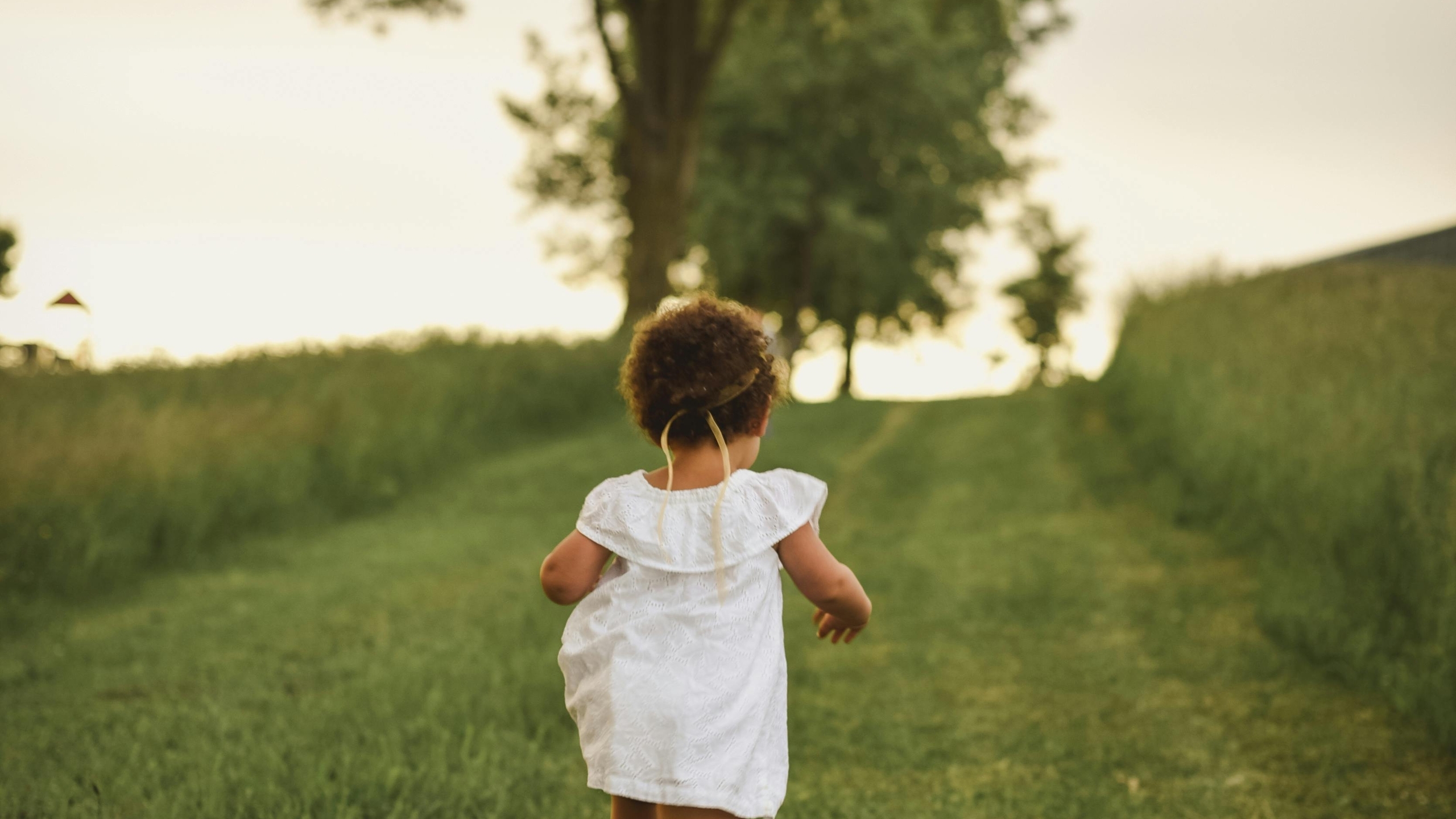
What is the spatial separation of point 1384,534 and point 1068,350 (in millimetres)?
44358

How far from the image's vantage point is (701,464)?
2689 millimetres

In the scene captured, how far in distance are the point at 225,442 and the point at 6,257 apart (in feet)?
18.2

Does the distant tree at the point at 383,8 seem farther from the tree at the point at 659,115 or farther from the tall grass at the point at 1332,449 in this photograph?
the tall grass at the point at 1332,449

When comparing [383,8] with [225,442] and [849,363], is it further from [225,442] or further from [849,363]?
[849,363]

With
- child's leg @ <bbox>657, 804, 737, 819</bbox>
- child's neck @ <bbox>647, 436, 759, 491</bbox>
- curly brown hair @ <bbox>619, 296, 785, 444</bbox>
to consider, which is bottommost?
child's leg @ <bbox>657, 804, 737, 819</bbox>

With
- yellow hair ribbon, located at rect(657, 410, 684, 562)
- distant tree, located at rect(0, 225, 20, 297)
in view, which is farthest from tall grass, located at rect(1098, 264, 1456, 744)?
distant tree, located at rect(0, 225, 20, 297)

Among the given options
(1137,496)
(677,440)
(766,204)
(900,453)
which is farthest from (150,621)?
(766,204)

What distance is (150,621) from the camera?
22.2 ft

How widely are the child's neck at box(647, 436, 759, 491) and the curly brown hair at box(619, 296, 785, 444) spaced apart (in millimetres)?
23

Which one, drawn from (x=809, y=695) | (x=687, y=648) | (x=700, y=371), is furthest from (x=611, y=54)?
(x=687, y=648)

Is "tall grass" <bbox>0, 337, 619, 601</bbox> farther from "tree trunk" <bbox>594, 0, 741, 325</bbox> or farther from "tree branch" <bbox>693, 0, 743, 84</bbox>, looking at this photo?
"tree branch" <bbox>693, 0, 743, 84</bbox>

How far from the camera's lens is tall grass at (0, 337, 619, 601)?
7.50 meters

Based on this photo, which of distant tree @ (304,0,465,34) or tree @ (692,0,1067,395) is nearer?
distant tree @ (304,0,465,34)

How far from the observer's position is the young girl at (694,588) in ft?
8.16
